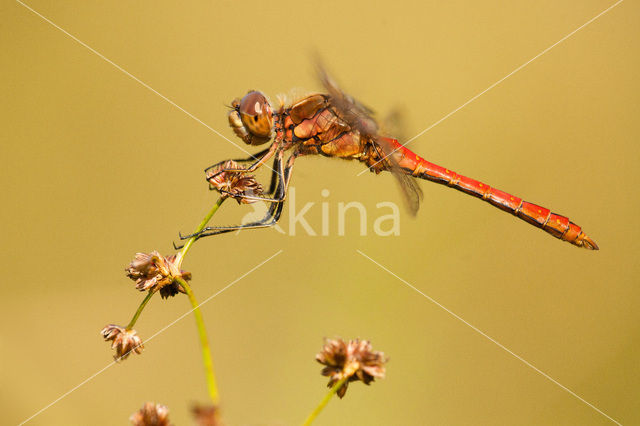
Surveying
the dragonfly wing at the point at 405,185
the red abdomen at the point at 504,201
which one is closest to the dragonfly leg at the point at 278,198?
the dragonfly wing at the point at 405,185

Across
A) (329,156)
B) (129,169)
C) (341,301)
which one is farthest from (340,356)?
(129,169)

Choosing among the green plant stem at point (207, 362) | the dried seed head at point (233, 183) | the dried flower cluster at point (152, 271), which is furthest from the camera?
the dried seed head at point (233, 183)

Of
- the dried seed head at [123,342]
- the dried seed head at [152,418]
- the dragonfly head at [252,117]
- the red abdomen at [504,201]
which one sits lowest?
the dried seed head at [152,418]

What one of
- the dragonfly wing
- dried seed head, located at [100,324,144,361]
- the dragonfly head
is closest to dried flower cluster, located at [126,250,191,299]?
dried seed head, located at [100,324,144,361]

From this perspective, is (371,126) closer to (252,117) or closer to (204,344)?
(252,117)

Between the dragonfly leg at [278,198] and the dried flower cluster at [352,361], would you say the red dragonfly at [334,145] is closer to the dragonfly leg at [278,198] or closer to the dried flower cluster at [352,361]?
the dragonfly leg at [278,198]

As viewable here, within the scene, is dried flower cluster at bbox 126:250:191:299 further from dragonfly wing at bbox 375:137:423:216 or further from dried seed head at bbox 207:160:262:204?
dragonfly wing at bbox 375:137:423:216

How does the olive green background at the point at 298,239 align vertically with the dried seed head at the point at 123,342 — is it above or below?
above
